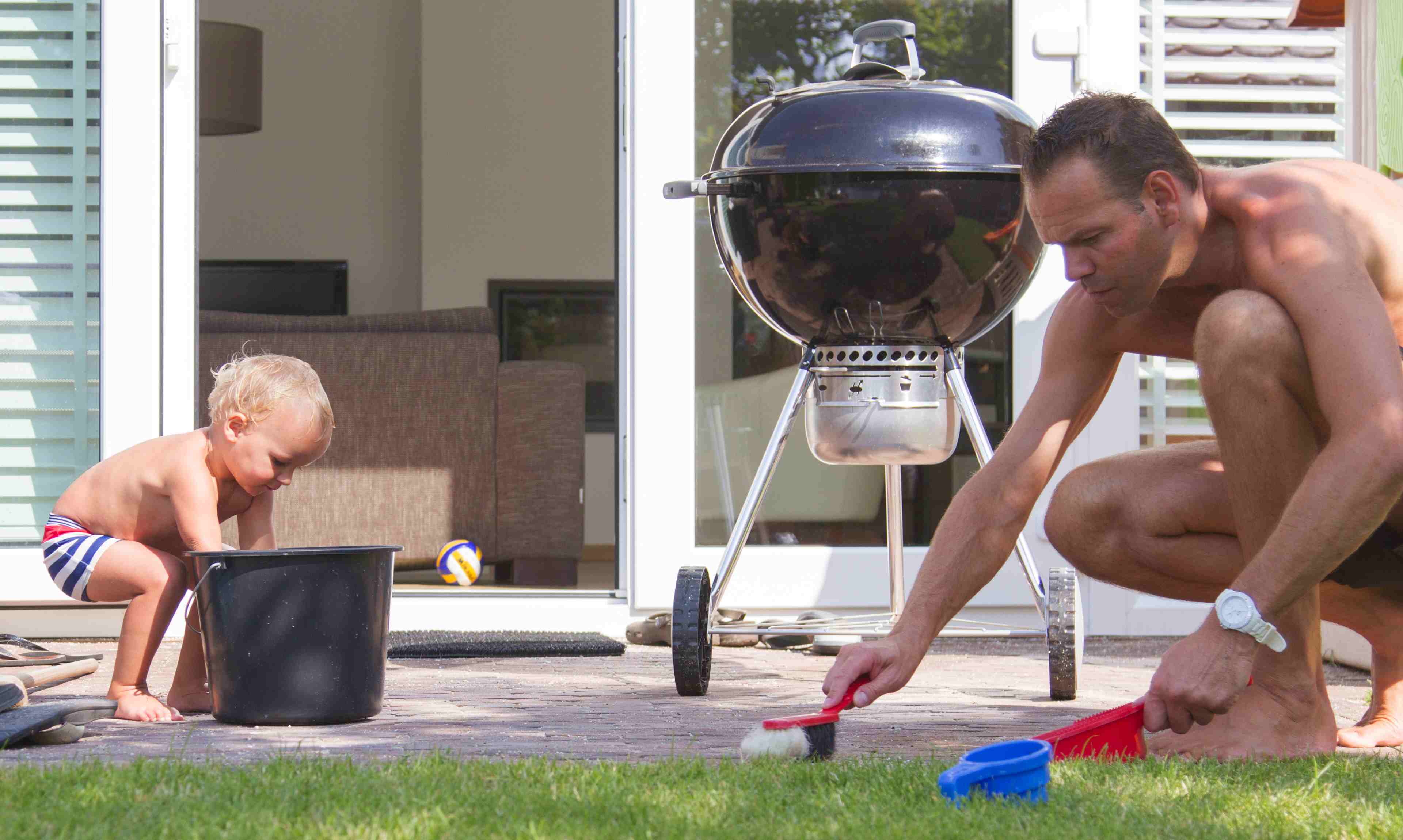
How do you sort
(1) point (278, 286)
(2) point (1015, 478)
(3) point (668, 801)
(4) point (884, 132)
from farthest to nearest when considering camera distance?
(1) point (278, 286), (4) point (884, 132), (2) point (1015, 478), (3) point (668, 801)

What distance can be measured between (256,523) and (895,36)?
1.48 meters

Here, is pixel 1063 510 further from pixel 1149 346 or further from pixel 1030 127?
pixel 1030 127

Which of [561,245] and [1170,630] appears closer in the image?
[1170,630]

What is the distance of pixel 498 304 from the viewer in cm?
801

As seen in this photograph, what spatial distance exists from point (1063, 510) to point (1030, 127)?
29.3 inches

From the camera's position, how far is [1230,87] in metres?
3.89

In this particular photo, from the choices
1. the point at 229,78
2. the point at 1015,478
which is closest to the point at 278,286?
the point at 229,78

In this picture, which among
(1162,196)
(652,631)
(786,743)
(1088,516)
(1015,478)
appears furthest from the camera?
(652,631)

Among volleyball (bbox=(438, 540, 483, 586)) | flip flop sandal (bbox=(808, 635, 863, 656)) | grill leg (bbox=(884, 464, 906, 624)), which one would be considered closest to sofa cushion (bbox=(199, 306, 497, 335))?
volleyball (bbox=(438, 540, 483, 586))

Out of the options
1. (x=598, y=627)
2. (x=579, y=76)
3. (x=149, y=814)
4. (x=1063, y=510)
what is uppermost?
(x=579, y=76)

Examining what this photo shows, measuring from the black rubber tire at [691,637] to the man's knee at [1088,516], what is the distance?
0.63 m

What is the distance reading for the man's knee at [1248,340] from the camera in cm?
184

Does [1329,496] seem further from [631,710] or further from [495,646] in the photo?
[495,646]

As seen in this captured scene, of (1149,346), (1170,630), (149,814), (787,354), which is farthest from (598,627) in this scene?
(149,814)
